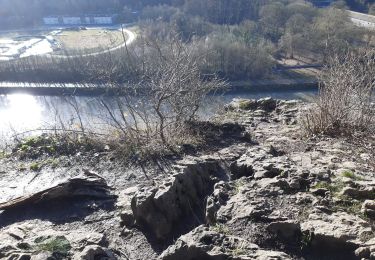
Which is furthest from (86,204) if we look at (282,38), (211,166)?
(282,38)

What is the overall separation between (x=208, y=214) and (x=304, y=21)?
4020 cm

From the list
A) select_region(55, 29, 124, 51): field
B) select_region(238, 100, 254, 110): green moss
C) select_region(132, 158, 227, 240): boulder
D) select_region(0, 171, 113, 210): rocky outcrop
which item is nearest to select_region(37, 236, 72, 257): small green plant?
select_region(132, 158, 227, 240): boulder

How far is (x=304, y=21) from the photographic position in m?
41.3

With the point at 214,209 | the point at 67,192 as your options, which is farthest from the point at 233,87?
the point at 214,209

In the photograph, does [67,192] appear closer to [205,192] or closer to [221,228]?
[205,192]

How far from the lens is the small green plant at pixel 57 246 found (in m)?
4.44

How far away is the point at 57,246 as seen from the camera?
452cm

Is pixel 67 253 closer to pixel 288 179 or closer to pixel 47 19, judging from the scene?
pixel 288 179

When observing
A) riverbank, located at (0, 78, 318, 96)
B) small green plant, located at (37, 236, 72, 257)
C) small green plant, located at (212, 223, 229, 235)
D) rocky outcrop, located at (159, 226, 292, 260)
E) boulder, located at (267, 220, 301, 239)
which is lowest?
riverbank, located at (0, 78, 318, 96)

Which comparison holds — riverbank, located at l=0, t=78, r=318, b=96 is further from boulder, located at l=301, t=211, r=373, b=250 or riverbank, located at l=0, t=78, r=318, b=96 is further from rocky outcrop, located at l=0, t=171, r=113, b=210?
boulder, located at l=301, t=211, r=373, b=250

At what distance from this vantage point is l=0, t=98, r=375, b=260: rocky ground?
3.91 m

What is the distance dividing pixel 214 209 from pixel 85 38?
160 feet

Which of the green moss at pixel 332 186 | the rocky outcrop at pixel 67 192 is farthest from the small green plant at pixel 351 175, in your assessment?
the rocky outcrop at pixel 67 192

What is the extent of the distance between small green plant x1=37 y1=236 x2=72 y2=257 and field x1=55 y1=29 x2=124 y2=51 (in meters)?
41.4
